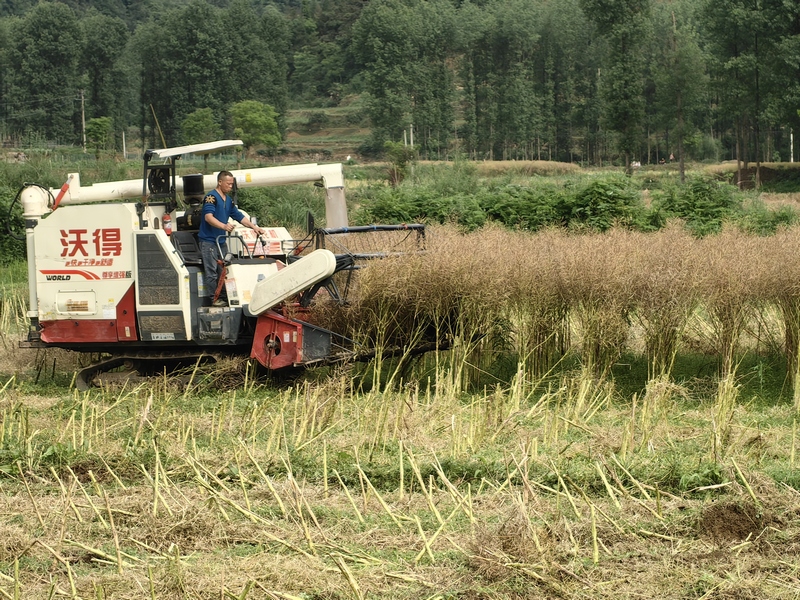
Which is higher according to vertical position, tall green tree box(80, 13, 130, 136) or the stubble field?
tall green tree box(80, 13, 130, 136)

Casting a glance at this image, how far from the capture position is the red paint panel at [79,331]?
1262 centimetres

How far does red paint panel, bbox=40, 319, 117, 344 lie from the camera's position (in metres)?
12.6

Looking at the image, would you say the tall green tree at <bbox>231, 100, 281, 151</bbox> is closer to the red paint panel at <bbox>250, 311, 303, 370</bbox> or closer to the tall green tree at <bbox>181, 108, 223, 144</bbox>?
the tall green tree at <bbox>181, 108, 223, 144</bbox>

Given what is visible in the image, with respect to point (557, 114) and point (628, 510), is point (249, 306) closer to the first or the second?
point (628, 510)

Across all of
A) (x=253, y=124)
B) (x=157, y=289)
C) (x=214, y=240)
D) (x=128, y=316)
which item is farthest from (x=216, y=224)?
(x=253, y=124)

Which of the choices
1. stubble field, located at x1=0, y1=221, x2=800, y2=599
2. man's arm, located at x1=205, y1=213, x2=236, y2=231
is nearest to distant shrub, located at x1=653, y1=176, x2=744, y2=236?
stubble field, located at x1=0, y1=221, x2=800, y2=599

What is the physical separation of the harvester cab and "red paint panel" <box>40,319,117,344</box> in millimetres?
12

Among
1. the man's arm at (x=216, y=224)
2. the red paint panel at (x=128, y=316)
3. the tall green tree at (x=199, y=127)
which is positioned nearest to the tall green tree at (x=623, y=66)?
the tall green tree at (x=199, y=127)

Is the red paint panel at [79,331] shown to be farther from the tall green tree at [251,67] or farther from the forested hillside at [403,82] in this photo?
the tall green tree at [251,67]

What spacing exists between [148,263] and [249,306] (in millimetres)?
1301

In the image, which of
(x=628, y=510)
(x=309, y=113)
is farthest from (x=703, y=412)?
(x=309, y=113)

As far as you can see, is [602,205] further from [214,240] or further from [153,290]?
[153,290]

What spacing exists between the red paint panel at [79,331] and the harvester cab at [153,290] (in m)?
0.01

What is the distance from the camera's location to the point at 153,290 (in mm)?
12414
